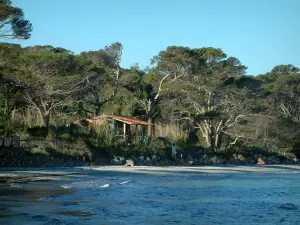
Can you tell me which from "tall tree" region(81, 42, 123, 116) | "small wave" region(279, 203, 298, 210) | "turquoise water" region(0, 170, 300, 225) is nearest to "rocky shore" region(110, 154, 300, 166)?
"turquoise water" region(0, 170, 300, 225)

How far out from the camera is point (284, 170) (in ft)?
118

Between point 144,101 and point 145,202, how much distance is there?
27.5m

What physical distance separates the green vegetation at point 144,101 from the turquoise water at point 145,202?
8.67 m

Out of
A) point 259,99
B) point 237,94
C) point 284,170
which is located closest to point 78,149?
point 284,170

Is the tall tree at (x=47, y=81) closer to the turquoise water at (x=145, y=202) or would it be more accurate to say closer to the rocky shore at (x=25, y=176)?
the rocky shore at (x=25, y=176)

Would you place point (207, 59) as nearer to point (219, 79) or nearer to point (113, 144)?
point (219, 79)

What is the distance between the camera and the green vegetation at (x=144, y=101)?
1238 inches

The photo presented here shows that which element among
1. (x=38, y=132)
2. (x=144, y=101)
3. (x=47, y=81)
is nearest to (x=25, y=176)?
(x=38, y=132)

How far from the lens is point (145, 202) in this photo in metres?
16.8

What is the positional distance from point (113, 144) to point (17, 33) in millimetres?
9505

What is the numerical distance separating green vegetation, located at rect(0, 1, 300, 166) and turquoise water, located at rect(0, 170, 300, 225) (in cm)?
867

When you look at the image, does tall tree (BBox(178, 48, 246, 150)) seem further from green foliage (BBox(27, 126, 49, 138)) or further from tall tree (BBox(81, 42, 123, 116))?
green foliage (BBox(27, 126, 49, 138))

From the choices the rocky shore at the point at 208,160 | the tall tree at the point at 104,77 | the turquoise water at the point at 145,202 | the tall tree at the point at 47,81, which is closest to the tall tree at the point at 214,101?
the rocky shore at the point at 208,160

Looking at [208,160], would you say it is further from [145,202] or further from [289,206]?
[145,202]
